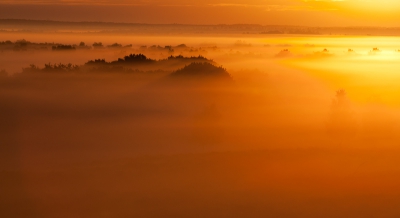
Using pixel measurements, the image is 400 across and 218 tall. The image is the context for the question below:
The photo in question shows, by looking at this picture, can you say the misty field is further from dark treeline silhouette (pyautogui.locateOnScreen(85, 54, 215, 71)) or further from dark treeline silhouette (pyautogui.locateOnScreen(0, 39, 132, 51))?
dark treeline silhouette (pyautogui.locateOnScreen(0, 39, 132, 51))

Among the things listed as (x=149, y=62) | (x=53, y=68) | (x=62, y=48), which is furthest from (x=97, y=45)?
(x=149, y=62)

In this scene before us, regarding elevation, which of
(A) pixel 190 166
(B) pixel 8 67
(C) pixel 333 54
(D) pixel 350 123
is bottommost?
(A) pixel 190 166

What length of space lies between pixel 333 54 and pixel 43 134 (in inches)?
1987

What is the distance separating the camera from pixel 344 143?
16.0m

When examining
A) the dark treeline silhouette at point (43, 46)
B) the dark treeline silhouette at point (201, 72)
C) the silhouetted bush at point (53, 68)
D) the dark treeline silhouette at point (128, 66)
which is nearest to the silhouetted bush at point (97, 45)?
the dark treeline silhouette at point (43, 46)

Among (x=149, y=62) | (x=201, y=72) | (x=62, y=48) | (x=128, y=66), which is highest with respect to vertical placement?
(x=62, y=48)

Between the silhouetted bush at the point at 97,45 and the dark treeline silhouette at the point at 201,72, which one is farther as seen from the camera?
the silhouetted bush at the point at 97,45

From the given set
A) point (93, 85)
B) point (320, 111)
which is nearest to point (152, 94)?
point (93, 85)

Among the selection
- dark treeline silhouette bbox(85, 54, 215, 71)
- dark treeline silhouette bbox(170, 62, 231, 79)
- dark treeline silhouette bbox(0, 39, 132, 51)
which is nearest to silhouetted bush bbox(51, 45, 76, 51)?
dark treeline silhouette bbox(0, 39, 132, 51)

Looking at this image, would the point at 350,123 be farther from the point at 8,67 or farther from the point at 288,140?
the point at 8,67

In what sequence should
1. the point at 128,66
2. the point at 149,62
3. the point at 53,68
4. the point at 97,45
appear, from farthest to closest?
the point at 97,45
the point at 53,68
the point at 128,66
the point at 149,62

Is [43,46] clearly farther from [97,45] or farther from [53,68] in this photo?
[53,68]

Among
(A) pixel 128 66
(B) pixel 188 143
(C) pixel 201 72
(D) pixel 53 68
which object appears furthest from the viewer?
(D) pixel 53 68

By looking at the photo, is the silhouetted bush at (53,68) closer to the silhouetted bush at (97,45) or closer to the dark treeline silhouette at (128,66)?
the dark treeline silhouette at (128,66)
